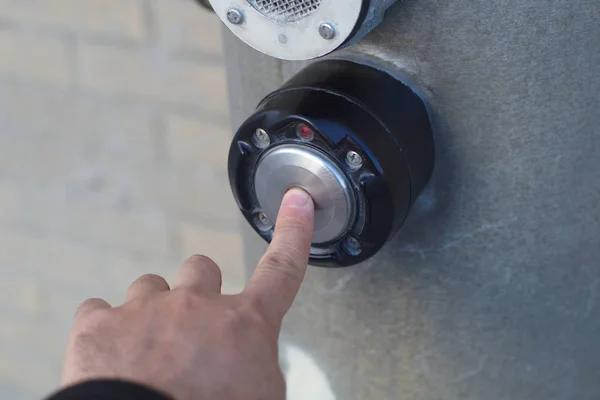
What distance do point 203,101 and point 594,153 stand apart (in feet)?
2.24

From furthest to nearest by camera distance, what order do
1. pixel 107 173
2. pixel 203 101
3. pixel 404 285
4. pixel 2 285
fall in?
pixel 2 285, pixel 107 173, pixel 203 101, pixel 404 285

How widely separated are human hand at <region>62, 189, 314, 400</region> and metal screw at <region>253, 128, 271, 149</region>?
0.04m

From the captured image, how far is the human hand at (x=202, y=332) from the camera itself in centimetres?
41

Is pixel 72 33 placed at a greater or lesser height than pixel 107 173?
greater

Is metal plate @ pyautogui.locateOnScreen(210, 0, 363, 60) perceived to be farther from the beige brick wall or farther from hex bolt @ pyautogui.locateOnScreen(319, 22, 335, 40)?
the beige brick wall

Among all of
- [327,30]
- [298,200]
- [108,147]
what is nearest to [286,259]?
[298,200]

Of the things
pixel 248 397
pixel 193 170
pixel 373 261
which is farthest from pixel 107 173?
pixel 248 397

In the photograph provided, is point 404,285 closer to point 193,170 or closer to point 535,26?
point 535,26

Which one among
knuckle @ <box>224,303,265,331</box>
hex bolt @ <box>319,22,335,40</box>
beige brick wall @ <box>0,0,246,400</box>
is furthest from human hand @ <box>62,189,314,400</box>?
beige brick wall @ <box>0,0,246,400</box>

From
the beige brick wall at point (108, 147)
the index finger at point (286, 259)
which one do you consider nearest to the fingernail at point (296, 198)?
the index finger at point (286, 259)

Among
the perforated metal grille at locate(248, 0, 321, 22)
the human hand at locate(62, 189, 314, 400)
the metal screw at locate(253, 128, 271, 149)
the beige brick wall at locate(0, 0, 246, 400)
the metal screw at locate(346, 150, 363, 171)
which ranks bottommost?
the beige brick wall at locate(0, 0, 246, 400)

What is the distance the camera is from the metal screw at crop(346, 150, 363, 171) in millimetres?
460

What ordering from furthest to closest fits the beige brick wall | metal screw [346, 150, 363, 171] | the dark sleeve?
the beige brick wall, metal screw [346, 150, 363, 171], the dark sleeve

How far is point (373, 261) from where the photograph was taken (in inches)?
22.0
